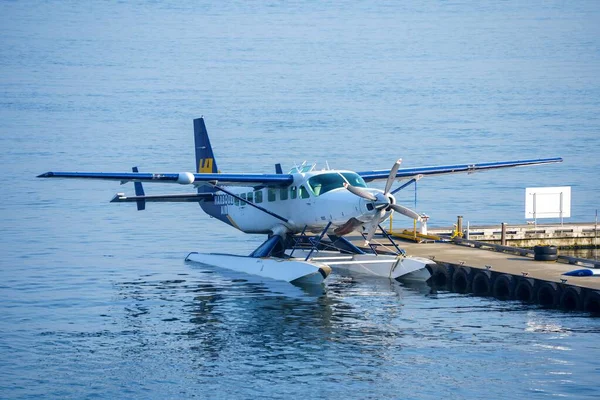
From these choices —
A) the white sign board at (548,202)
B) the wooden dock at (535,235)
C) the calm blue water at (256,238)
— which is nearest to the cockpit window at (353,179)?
the calm blue water at (256,238)

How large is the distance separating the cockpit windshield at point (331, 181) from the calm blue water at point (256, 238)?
314cm

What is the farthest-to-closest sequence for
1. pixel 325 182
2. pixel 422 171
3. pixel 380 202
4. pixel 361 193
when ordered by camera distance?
pixel 422 171, pixel 325 182, pixel 361 193, pixel 380 202

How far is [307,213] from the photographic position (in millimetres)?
33062

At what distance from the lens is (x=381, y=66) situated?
16425cm

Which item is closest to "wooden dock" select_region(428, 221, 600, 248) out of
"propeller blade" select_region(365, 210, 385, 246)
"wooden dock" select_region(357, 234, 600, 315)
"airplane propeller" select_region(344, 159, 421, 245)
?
"wooden dock" select_region(357, 234, 600, 315)

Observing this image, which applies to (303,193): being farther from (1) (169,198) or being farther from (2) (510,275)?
(2) (510,275)

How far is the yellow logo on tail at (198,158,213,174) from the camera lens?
40406mm

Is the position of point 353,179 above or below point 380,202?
above

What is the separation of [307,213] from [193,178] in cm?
360

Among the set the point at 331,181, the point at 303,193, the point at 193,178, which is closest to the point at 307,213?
the point at 303,193

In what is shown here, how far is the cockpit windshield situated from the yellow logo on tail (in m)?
8.21

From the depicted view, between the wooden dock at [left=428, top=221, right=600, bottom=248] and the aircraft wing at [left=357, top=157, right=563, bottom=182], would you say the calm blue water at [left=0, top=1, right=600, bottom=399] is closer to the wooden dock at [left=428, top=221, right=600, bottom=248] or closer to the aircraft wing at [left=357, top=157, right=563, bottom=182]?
the aircraft wing at [left=357, top=157, right=563, bottom=182]

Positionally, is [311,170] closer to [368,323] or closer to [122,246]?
[368,323]

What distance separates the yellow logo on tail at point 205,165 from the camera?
40.4 metres
